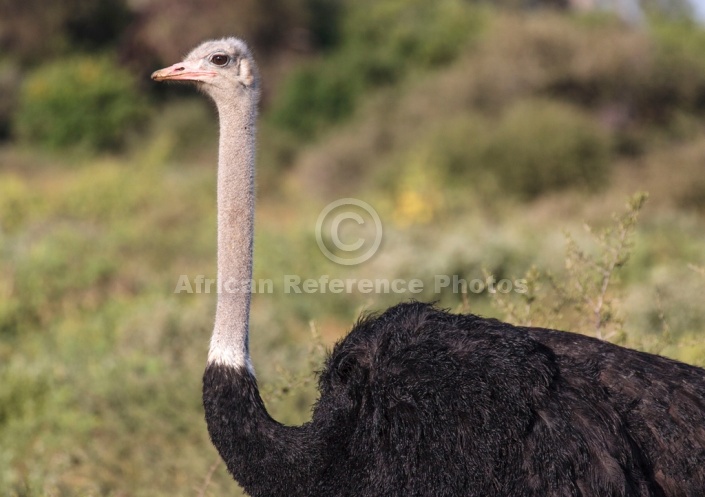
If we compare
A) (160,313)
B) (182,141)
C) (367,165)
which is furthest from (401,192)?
(182,141)

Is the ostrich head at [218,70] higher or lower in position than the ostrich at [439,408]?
higher

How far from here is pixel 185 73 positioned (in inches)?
134

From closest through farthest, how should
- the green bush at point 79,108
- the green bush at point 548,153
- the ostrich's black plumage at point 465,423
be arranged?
the ostrich's black plumage at point 465,423 < the green bush at point 548,153 < the green bush at point 79,108

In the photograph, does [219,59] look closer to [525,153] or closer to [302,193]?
[525,153]

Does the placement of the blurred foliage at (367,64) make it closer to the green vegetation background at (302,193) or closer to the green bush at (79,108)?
the green vegetation background at (302,193)

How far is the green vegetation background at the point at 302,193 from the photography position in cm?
588

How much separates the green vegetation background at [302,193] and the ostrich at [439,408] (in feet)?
3.34

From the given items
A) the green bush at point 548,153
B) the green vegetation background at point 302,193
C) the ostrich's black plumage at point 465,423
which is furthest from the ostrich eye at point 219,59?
the green bush at point 548,153

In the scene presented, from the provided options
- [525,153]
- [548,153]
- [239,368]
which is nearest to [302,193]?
[525,153]

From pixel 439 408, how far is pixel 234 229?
2.64 ft

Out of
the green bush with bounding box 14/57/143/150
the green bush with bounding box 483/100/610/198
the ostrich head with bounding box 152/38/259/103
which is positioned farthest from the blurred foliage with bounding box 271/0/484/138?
the ostrich head with bounding box 152/38/259/103

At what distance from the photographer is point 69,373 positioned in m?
7.01

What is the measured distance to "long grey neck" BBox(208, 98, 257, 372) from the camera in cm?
323

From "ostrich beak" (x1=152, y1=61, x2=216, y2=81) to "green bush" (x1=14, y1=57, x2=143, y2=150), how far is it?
20.2 m
